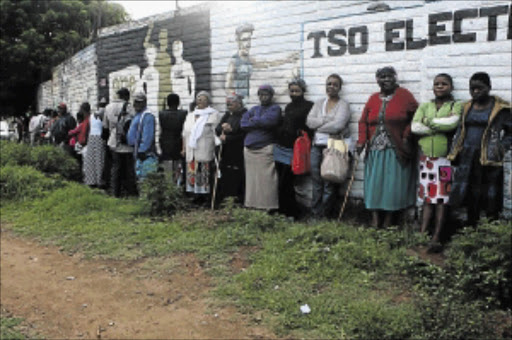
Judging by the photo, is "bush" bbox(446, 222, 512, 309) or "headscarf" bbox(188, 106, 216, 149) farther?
"headscarf" bbox(188, 106, 216, 149)

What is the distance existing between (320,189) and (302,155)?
49cm

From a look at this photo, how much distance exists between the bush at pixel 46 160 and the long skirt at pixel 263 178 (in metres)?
4.53

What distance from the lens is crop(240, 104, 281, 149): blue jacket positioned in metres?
6.71

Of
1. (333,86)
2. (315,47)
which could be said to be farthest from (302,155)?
(315,47)

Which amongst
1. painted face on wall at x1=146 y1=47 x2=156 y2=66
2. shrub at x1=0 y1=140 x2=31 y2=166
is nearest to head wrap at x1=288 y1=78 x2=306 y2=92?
painted face on wall at x1=146 y1=47 x2=156 y2=66

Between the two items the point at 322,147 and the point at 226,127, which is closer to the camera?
the point at 322,147

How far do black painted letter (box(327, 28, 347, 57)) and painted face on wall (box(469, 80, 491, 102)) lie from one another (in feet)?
6.53

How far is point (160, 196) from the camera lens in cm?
696

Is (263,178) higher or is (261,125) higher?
(261,125)

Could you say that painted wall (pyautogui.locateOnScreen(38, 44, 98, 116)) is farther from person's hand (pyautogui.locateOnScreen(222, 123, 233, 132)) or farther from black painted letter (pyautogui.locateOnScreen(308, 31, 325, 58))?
black painted letter (pyautogui.locateOnScreen(308, 31, 325, 58))

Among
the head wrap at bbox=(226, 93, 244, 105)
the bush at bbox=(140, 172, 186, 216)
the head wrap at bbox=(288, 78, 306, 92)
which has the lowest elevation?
the bush at bbox=(140, 172, 186, 216)

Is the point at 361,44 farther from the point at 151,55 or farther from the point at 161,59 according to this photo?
the point at 151,55

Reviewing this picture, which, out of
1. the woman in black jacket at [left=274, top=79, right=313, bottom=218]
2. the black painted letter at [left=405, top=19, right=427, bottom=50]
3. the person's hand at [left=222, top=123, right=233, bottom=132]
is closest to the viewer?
the black painted letter at [left=405, top=19, right=427, bottom=50]

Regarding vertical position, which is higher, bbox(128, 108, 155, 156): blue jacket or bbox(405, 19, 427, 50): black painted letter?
bbox(405, 19, 427, 50): black painted letter
